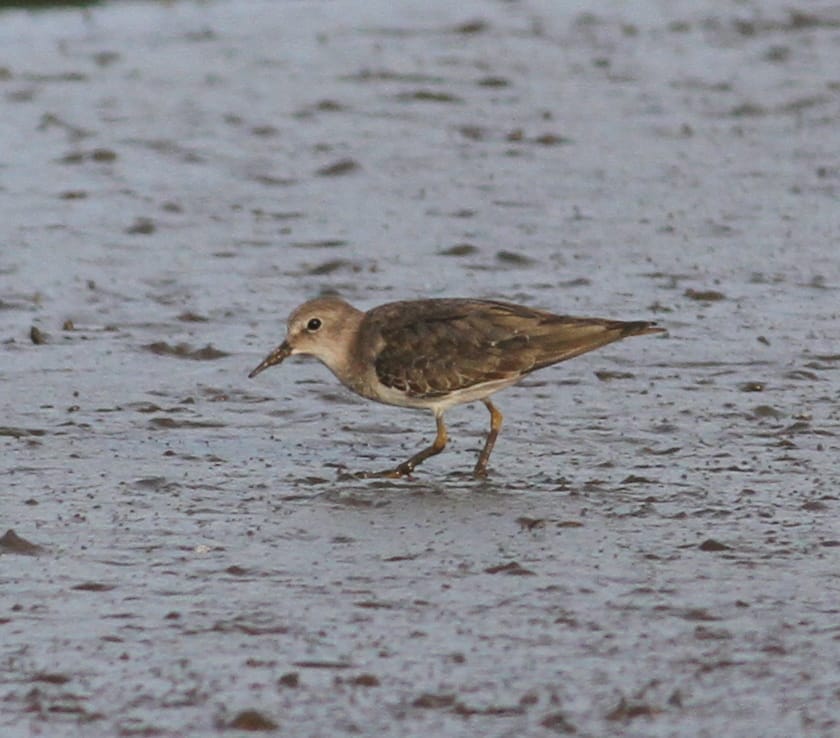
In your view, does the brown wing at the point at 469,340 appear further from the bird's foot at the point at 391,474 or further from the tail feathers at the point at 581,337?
the bird's foot at the point at 391,474

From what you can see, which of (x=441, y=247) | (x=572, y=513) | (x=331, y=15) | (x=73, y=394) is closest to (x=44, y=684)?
(x=572, y=513)

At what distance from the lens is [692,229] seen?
14305mm

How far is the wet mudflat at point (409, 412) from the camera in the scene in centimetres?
679

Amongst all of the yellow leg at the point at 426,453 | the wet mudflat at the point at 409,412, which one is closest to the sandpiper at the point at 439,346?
the yellow leg at the point at 426,453

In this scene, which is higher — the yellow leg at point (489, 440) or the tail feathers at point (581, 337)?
the tail feathers at point (581, 337)

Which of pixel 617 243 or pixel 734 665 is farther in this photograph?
pixel 617 243

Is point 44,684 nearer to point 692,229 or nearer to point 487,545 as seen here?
point 487,545

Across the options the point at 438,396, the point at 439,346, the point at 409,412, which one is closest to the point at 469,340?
the point at 439,346

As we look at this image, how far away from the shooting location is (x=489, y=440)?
380 inches

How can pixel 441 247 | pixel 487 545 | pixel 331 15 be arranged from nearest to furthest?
1. pixel 487 545
2. pixel 441 247
3. pixel 331 15

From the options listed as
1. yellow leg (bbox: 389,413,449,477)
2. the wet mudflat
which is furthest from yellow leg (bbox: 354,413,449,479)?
the wet mudflat

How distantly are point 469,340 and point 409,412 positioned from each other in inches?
49.2

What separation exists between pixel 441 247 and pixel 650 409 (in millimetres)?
3695

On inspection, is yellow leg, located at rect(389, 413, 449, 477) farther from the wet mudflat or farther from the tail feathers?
the tail feathers
